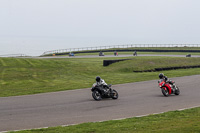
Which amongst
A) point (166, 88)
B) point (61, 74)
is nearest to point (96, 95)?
point (166, 88)

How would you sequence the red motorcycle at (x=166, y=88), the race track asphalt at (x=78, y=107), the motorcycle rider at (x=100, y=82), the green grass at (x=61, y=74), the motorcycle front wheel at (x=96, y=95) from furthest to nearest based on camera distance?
the green grass at (x=61, y=74) → the red motorcycle at (x=166, y=88) → the motorcycle rider at (x=100, y=82) → the motorcycle front wheel at (x=96, y=95) → the race track asphalt at (x=78, y=107)

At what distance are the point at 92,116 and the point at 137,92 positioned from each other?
777 cm

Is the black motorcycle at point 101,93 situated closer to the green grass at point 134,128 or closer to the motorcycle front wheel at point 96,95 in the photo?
the motorcycle front wheel at point 96,95

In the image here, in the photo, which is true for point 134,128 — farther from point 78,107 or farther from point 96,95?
point 96,95

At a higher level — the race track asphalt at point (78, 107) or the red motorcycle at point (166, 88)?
the red motorcycle at point (166, 88)

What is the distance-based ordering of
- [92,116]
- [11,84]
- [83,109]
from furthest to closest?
[11,84] → [83,109] → [92,116]

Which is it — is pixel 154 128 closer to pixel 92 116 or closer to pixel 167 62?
pixel 92 116

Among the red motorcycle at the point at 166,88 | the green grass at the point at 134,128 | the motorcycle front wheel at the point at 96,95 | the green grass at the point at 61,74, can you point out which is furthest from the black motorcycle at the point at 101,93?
the green grass at the point at 134,128

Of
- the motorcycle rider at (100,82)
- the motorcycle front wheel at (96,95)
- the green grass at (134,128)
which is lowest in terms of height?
the green grass at (134,128)

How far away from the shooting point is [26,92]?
20547 millimetres

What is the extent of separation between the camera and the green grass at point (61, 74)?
23.3 m

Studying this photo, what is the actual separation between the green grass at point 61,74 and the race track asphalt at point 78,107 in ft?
11.6

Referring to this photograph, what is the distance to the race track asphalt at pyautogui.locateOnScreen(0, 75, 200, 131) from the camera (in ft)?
38.3

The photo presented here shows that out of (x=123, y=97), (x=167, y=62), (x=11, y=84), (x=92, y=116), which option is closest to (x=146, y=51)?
(x=167, y=62)
